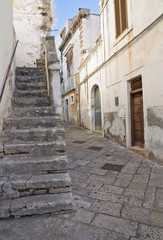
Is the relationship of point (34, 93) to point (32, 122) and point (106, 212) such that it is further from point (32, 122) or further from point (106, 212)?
point (106, 212)

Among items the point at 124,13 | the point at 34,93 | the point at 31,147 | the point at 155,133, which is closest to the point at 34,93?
the point at 34,93

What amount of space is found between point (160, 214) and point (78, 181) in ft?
4.56

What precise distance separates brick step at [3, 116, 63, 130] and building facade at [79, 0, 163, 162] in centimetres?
256

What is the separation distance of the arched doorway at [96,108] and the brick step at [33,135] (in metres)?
5.67

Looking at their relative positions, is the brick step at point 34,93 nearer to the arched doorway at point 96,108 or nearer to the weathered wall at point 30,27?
the weathered wall at point 30,27

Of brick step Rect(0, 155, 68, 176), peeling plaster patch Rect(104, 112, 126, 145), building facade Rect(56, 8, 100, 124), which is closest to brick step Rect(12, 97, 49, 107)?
brick step Rect(0, 155, 68, 176)

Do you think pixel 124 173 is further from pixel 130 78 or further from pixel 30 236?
pixel 130 78

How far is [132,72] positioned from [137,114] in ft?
4.44

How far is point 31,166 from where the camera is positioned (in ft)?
6.98

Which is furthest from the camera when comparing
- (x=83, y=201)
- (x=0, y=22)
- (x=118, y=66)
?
(x=118, y=66)

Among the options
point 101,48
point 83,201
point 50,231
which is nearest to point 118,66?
point 101,48

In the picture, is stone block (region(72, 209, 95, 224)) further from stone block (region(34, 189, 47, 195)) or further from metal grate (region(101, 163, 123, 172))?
metal grate (region(101, 163, 123, 172))

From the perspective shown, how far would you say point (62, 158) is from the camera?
225 centimetres

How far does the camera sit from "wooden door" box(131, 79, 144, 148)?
4.70 metres
